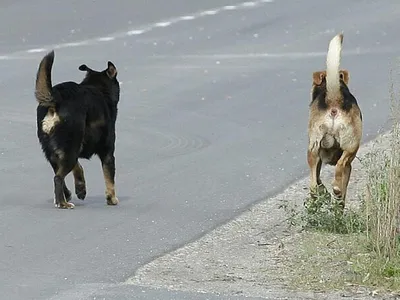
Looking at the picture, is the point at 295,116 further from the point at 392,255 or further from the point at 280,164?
the point at 392,255

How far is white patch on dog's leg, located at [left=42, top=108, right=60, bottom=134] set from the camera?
10180mm

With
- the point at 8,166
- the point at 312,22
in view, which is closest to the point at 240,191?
the point at 8,166

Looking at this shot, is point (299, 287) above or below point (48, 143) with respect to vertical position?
below

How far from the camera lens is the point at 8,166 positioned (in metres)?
11.9

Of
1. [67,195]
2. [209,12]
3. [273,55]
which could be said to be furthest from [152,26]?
[67,195]

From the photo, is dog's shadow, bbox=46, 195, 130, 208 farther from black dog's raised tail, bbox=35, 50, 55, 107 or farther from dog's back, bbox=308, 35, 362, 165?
dog's back, bbox=308, 35, 362, 165

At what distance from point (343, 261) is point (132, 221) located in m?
Answer: 2.06

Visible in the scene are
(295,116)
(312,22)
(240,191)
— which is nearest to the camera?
(240,191)

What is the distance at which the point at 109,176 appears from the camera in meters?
10.6

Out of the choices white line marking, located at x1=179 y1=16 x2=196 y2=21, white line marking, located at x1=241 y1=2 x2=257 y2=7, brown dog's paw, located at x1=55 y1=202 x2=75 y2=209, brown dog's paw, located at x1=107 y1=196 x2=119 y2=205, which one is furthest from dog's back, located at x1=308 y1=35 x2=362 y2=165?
white line marking, located at x1=241 y1=2 x2=257 y2=7

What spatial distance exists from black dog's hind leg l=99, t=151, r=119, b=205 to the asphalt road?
0.31ft

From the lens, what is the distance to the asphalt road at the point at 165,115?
875 centimetres

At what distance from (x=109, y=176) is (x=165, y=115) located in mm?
4162

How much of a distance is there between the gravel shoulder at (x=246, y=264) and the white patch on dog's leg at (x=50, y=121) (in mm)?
1677
